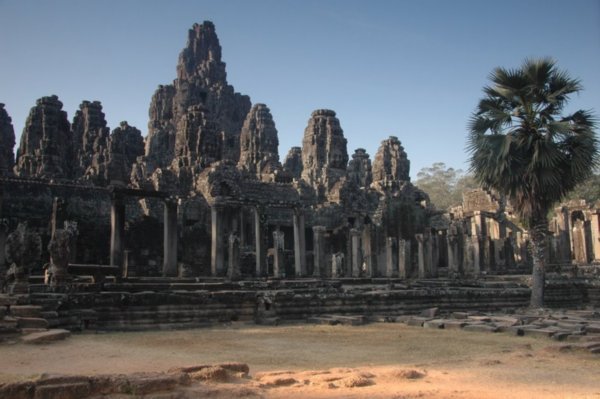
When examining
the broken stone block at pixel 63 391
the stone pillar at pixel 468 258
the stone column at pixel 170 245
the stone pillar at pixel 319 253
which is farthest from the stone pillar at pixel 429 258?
the broken stone block at pixel 63 391

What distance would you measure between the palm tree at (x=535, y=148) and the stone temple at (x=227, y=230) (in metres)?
3.17

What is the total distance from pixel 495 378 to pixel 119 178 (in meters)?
36.8

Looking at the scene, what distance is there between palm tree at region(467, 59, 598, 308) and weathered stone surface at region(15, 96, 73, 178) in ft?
101

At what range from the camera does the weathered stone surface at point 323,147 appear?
53.4 m

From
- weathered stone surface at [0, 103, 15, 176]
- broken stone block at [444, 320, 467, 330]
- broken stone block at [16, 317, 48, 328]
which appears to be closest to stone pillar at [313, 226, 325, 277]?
broken stone block at [444, 320, 467, 330]

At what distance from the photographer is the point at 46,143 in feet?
132

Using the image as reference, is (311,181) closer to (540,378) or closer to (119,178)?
(119,178)

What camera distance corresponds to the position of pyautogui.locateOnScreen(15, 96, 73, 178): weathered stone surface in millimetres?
39750

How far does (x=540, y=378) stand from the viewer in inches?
264

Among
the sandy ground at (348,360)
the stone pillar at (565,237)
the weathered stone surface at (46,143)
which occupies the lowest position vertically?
the sandy ground at (348,360)

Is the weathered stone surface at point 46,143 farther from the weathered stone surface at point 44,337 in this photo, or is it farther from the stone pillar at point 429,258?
the weathered stone surface at point 44,337

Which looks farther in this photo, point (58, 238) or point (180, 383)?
point (58, 238)

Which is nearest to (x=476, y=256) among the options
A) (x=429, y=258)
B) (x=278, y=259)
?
(x=429, y=258)

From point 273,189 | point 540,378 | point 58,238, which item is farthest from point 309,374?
point 273,189
